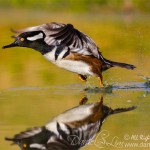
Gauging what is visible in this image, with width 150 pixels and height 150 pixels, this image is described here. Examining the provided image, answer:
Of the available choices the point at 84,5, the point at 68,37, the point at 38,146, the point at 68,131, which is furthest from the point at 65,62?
the point at 84,5

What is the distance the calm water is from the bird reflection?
0.34 ft

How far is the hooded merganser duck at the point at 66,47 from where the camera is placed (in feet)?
30.1

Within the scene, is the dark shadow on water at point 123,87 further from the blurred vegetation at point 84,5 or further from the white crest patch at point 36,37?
the blurred vegetation at point 84,5

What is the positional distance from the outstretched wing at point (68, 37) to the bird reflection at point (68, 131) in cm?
115

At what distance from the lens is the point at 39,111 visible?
814 cm

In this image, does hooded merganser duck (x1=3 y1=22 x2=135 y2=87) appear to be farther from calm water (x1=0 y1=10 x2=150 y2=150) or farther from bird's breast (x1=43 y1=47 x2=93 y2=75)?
calm water (x1=0 y1=10 x2=150 y2=150)

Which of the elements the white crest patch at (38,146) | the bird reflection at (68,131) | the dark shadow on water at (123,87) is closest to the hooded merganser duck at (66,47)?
the dark shadow on water at (123,87)

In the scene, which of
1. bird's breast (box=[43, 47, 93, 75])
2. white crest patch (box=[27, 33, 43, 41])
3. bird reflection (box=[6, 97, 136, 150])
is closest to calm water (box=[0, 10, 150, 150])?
bird reflection (box=[6, 97, 136, 150])

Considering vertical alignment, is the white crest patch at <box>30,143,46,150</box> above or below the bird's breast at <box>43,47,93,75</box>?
above

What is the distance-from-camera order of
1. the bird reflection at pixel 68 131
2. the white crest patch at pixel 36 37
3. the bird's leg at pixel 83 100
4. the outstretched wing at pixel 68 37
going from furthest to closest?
the white crest patch at pixel 36 37
the outstretched wing at pixel 68 37
the bird's leg at pixel 83 100
the bird reflection at pixel 68 131

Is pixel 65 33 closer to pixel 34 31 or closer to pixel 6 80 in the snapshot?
pixel 34 31

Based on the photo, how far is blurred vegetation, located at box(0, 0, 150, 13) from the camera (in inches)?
906

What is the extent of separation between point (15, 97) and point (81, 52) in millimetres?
1047

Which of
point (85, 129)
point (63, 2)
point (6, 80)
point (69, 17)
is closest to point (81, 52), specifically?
point (6, 80)
